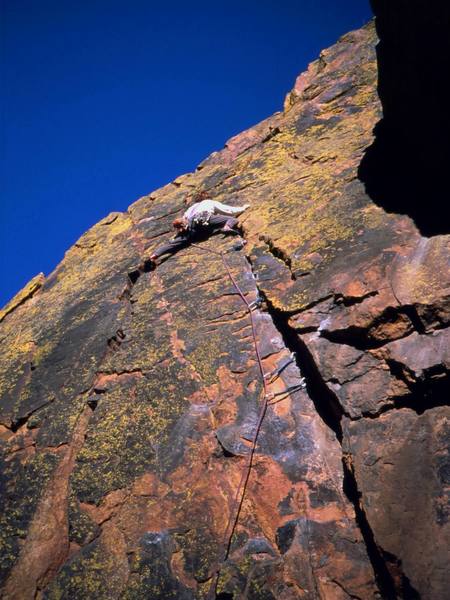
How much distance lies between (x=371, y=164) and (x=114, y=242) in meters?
7.01

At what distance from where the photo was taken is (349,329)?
5129mm

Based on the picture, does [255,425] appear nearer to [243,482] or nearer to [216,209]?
[243,482]

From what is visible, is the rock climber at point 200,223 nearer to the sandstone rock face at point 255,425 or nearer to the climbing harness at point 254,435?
the sandstone rock face at point 255,425

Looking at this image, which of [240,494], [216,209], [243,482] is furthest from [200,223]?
[240,494]

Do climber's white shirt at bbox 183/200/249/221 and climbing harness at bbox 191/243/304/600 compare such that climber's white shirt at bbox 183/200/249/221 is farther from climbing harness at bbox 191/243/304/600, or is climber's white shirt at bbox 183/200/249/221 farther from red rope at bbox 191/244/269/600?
red rope at bbox 191/244/269/600

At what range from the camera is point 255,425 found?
17.4 ft

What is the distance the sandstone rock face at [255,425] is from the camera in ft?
13.6

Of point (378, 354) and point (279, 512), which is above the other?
point (378, 354)

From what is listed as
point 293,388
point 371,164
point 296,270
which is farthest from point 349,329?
point 371,164

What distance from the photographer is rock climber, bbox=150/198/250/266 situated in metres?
9.07

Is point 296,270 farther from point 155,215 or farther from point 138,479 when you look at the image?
point 155,215

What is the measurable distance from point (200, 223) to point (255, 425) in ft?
16.7

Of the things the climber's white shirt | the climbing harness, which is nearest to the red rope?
the climbing harness

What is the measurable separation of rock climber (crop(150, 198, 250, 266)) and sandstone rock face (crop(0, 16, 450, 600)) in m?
0.95
